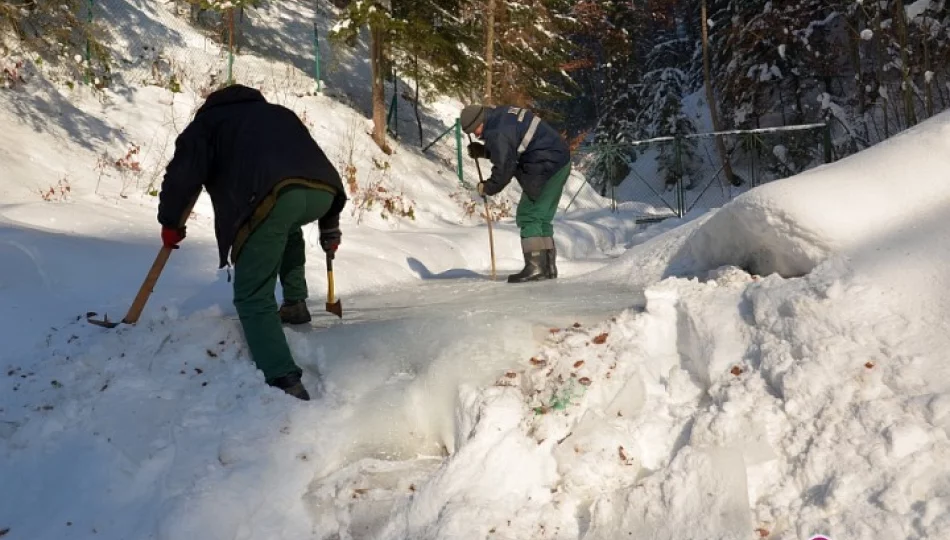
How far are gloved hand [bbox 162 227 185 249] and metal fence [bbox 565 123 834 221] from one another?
11.7m

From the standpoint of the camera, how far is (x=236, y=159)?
3.37m

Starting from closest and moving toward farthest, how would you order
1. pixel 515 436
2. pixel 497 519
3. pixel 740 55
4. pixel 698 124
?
pixel 497 519, pixel 515 436, pixel 740 55, pixel 698 124

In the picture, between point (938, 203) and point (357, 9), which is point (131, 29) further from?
point (938, 203)

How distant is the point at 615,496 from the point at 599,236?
9.45 meters

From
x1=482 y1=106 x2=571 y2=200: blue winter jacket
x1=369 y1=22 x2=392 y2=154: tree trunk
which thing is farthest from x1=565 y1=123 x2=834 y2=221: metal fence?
x1=482 y1=106 x2=571 y2=200: blue winter jacket

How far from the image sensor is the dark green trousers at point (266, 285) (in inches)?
130

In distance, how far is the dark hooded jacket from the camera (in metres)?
3.32

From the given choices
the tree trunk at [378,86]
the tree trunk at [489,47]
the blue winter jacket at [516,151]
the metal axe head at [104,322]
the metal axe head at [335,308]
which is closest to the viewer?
the metal axe head at [104,322]

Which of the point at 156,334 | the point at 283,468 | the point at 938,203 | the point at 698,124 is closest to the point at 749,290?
the point at 938,203

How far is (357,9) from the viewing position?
476 inches

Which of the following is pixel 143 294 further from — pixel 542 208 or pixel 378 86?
pixel 378 86

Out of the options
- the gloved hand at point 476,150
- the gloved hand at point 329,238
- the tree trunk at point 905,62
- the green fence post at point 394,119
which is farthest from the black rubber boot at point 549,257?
the green fence post at point 394,119

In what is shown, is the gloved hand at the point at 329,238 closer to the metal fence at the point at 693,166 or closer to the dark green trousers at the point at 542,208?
the dark green trousers at the point at 542,208

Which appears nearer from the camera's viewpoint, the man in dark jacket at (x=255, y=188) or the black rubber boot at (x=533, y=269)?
the man in dark jacket at (x=255, y=188)
